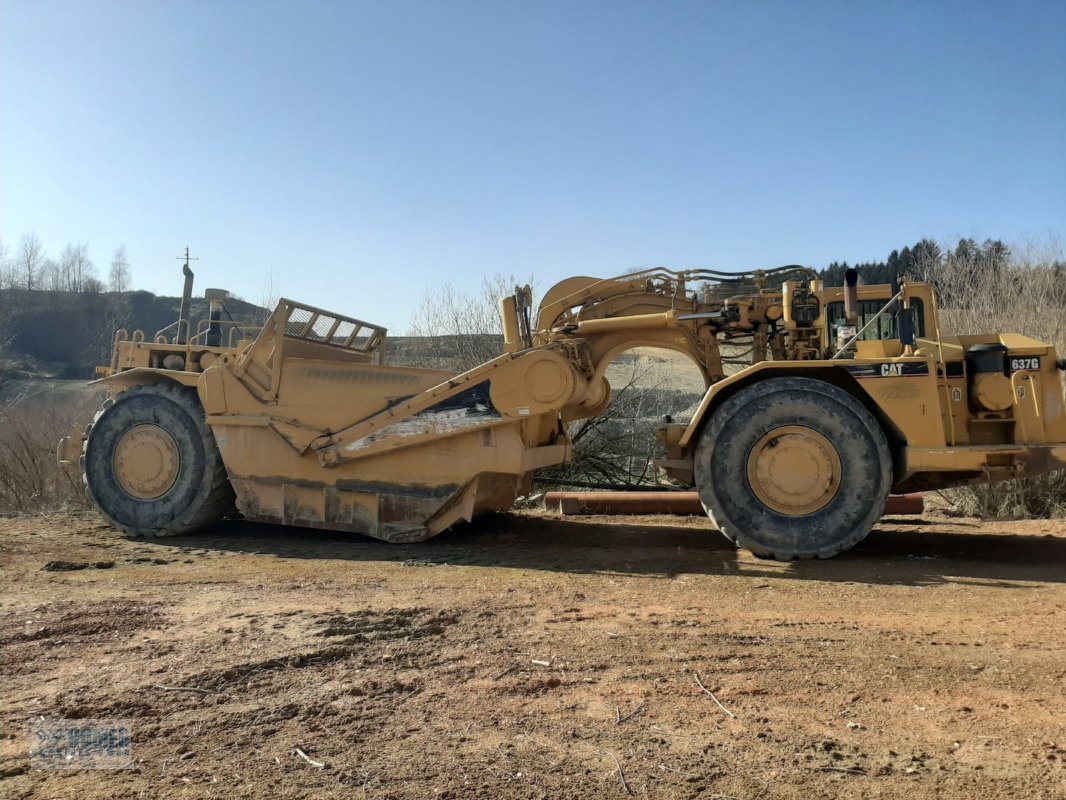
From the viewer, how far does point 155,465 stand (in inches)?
305

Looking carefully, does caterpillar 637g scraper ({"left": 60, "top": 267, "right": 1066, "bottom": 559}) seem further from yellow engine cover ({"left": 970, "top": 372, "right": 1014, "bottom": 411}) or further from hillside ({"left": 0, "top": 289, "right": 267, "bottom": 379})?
hillside ({"left": 0, "top": 289, "right": 267, "bottom": 379})

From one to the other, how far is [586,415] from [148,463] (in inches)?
173

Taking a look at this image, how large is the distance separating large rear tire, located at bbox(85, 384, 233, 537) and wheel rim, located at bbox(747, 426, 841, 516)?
5.13 metres

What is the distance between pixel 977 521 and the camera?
27.9 ft

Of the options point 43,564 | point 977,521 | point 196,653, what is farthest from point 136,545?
point 977,521

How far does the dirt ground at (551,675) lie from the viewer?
276cm

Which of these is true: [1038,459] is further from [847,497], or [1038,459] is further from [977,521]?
[977,521]

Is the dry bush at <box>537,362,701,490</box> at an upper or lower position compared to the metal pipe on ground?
upper

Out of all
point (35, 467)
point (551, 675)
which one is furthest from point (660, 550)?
point (35, 467)

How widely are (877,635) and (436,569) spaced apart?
133 inches

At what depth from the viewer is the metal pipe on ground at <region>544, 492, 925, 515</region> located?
347 inches

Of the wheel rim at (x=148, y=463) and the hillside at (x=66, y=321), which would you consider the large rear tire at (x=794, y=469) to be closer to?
the wheel rim at (x=148, y=463)

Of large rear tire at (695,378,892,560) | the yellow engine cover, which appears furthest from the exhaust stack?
the yellow engine cover

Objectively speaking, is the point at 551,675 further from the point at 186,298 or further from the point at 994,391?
the point at 186,298
